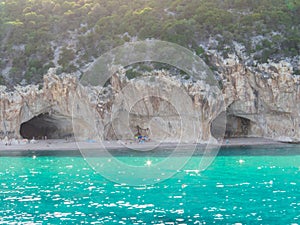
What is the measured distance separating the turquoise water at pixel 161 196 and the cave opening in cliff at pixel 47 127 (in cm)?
2169

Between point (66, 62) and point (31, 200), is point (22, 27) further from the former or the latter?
point (31, 200)

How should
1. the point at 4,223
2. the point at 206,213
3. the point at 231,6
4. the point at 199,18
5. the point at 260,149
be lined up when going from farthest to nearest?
the point at 231,6
the point at 199,18
the point at 260,149
the point at 206,213
the point at 4,223

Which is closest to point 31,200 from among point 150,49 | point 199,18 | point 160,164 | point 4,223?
point 4,223

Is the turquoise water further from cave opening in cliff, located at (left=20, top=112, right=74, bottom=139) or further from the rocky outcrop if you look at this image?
cave opening in cliff, located at (left=20, top=112, right=74, bottom=139)

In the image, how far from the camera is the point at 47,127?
5628 cm

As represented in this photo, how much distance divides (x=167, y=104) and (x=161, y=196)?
27247 mm

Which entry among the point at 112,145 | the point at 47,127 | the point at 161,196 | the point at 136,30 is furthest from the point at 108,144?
the point at 161,196

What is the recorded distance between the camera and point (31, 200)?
64.1 feet

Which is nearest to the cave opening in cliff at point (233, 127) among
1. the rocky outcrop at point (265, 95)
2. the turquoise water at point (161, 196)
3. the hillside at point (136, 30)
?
the rocky outcrop at point (265, 95)

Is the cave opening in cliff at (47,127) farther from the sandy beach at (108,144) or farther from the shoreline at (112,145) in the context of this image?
the shoreline at (112,145)

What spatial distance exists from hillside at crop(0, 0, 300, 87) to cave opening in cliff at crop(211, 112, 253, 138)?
23.0 ft

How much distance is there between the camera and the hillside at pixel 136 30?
171 ft

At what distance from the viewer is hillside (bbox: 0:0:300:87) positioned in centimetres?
5222

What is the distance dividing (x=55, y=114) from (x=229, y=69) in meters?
19.0
